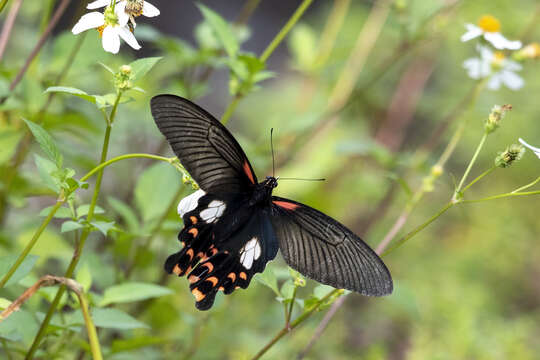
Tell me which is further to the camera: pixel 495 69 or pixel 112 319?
pixel 495 69

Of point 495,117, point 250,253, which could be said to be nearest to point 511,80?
point 495,117

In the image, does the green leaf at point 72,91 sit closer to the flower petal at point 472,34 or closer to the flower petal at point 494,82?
the flower petal at point 472,34

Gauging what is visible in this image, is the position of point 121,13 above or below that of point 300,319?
above

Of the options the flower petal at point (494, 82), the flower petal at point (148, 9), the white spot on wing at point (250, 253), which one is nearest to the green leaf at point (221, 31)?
the flower petal at point (148, 9)

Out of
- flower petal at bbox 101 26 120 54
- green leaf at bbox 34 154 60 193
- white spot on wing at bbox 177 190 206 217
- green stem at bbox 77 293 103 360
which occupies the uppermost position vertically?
flower petal at bbox 101 26 120 54

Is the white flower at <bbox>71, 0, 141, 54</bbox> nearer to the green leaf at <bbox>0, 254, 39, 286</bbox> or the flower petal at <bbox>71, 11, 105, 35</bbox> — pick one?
the flower petal at <bbox>71, 11, 105, 35</bbox>

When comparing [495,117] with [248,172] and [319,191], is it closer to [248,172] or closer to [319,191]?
[248,172]

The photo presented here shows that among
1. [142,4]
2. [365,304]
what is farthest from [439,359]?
[142,4]

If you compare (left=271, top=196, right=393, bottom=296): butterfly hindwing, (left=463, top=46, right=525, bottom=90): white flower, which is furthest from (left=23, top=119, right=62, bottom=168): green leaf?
(left=463, top=46, right=525, bottom=90): white flower
